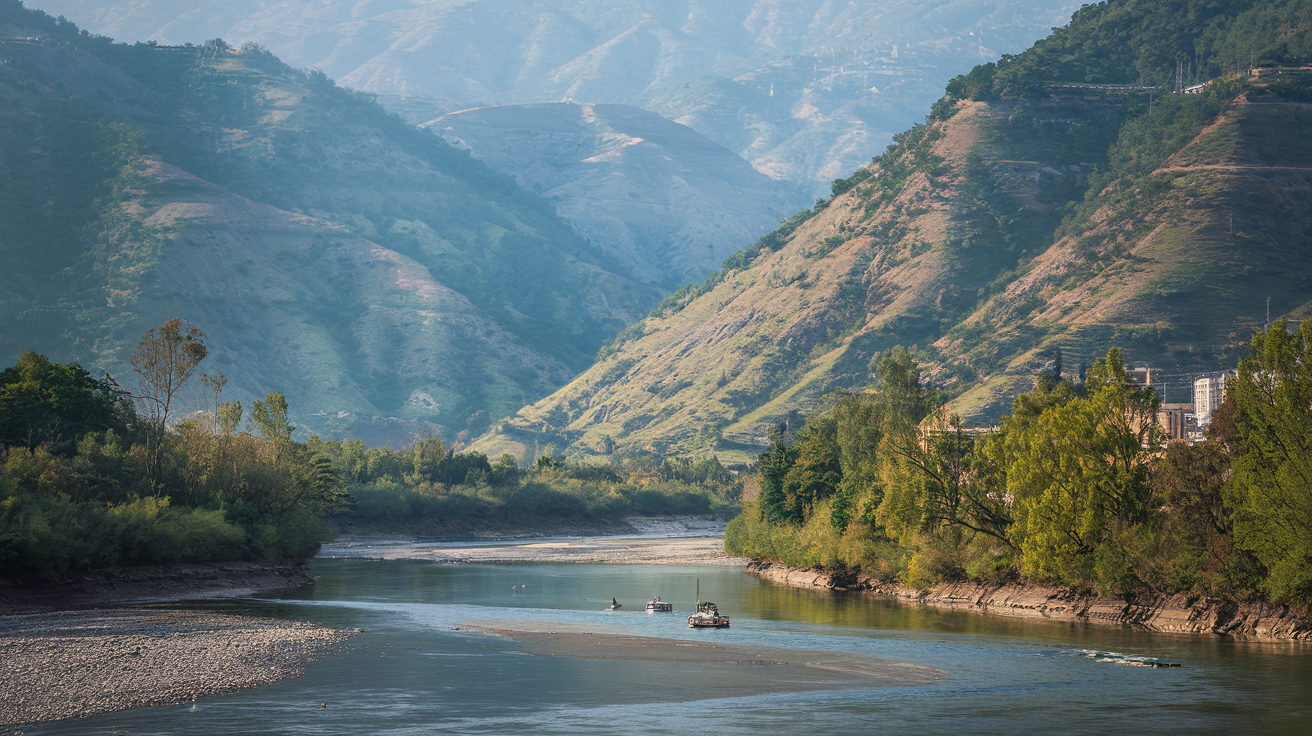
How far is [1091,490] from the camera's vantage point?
80.7m

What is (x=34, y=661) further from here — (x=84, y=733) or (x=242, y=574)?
(x=242, y=574)

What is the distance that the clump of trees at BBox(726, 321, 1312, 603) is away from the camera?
223 ft

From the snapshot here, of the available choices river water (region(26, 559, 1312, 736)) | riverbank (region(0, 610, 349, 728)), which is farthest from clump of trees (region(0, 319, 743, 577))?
river water (region(26, 559, 1312, 736))

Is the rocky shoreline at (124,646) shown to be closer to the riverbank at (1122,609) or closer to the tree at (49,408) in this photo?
the tree at (49,408)

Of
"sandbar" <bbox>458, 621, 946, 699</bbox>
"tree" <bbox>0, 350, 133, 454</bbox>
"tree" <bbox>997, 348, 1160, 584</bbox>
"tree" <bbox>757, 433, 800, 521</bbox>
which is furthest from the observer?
"tree" <bbox>757, 433, 800, 521</bbox>

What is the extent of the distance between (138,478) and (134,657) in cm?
4326

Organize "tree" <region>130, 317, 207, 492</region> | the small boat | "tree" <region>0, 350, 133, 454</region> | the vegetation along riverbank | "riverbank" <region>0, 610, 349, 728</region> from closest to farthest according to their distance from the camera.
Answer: "riverbank" <region>0, 610, 349, 728</region>
the vegetation along riverbank
the small boat
"tree" <region>0, 350, 133, 454</region>
"tree" <region>130, 317, 207, 492</region>

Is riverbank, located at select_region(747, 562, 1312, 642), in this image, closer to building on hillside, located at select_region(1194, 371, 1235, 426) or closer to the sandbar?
the sandbar

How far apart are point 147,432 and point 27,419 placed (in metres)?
11.2

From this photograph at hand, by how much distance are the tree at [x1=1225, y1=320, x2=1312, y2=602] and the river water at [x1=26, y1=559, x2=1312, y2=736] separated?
17.4ft

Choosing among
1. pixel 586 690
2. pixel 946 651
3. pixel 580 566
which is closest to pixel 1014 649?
pixel 946 651

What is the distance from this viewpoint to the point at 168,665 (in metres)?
60.4

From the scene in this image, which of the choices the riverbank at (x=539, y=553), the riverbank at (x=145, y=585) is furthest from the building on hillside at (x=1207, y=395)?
the riverbank at (x=145, y=585)

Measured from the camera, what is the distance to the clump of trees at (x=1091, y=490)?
6788 cm
